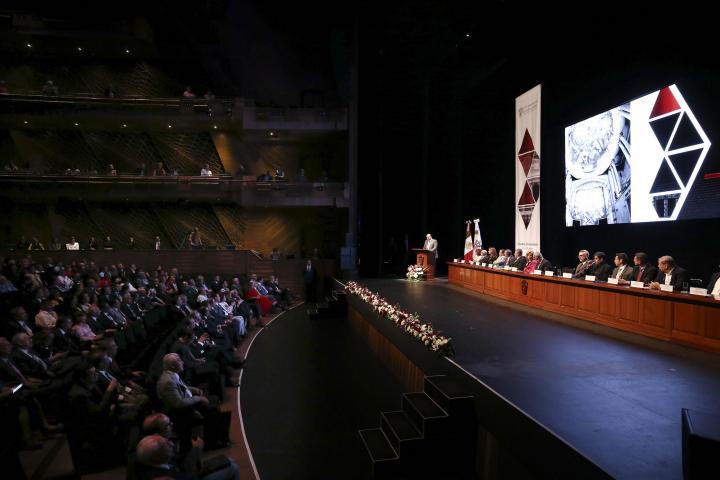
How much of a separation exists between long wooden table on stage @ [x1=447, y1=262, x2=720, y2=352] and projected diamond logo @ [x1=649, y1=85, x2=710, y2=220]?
2.13 metres

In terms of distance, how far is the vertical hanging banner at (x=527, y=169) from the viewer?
10.5m

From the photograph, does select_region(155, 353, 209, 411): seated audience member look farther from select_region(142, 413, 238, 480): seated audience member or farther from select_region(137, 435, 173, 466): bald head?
select_region(137, 435, 173, 466): bald head

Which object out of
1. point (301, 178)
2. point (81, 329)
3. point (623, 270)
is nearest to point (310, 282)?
point (301, 178)

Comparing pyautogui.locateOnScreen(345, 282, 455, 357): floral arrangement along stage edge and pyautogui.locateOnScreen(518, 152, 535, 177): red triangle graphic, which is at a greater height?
pyautogui.locateOnScreen(518, 152, 535, 177): red triangle graphic

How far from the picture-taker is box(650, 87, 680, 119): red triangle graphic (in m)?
6.67

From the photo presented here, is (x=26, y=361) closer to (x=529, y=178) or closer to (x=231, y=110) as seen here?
(x=529, y=178)

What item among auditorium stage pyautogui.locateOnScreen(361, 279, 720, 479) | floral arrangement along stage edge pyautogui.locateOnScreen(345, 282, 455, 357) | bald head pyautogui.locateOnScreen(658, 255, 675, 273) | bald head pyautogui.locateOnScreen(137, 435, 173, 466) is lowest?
bald head pyautogui.locateOnScreen(137, 435, 173, 466)

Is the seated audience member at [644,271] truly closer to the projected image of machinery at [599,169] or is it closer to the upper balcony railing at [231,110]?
the projected image of machinery at [599,169]

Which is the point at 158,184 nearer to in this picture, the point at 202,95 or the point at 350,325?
the point at 202,95

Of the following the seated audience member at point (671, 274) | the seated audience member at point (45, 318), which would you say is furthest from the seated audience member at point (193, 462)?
the seated audience member at point (671, 274)

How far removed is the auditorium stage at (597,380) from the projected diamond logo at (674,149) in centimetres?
260

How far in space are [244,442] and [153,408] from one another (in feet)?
3.06

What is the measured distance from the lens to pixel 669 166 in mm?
6816

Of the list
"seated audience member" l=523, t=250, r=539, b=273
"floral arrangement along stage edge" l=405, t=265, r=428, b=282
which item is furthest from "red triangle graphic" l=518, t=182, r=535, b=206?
"floral arrangement along stage edge" l=405, t=265, r=428, b=282
